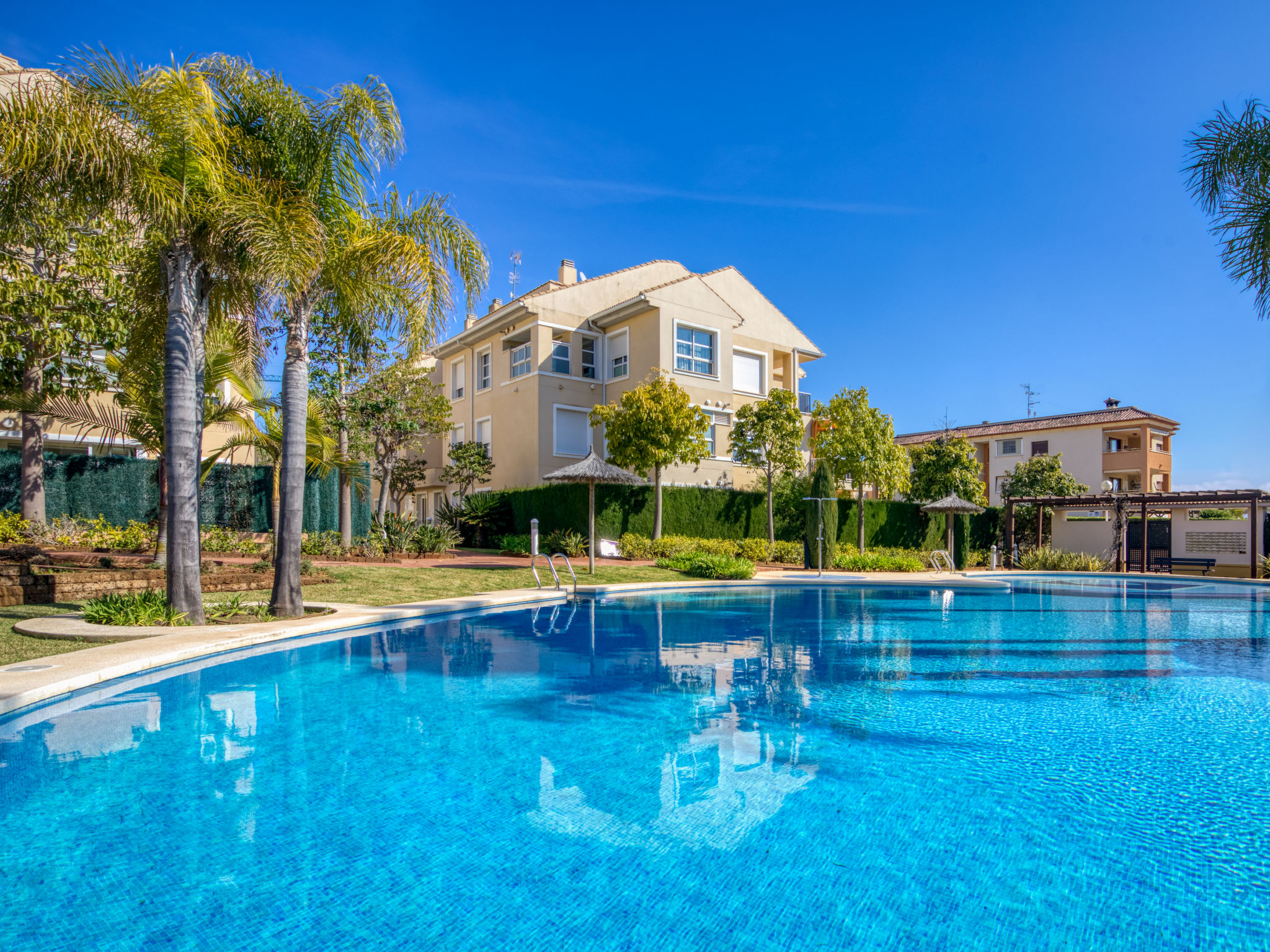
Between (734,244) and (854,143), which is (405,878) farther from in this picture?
(734,244)

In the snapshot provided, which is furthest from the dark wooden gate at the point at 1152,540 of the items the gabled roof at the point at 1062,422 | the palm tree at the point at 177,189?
the palm tree at the point at 177,189

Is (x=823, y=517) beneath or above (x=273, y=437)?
beneath

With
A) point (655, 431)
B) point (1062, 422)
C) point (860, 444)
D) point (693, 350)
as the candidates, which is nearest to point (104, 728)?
point (655, 431)

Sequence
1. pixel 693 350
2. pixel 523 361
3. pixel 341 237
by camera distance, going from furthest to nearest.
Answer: pixel 523 361
pixel 693 350
pixel 341 237

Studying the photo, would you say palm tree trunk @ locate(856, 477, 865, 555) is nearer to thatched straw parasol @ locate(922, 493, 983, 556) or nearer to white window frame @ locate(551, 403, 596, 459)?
thatched straw parasol @ locate(922, 493, 983, 556)

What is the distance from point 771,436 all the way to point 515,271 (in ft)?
57.2

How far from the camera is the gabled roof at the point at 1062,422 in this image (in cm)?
4375

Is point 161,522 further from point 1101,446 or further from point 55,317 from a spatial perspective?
point 1101,446

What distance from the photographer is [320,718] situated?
6164 millimetres

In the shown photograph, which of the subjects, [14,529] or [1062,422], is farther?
[1062,422]

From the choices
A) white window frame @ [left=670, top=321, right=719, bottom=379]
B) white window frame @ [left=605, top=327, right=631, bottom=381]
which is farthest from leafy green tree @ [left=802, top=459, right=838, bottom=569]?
white window frame @ [left=605, top=327, right=631, bottom=381]

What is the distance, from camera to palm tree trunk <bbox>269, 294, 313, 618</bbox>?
10.3 meters

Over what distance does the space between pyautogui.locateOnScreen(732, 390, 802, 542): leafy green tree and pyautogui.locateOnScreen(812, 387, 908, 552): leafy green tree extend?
4.65 ft

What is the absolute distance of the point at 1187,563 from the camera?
2617 cm
